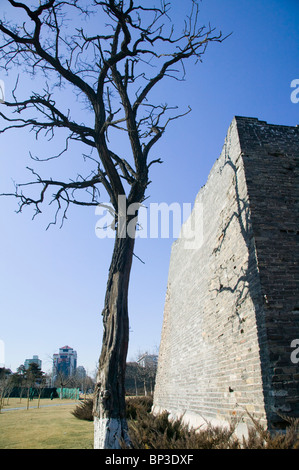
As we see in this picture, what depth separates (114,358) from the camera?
13.0ft

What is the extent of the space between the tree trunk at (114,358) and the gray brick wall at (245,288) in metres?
1.82

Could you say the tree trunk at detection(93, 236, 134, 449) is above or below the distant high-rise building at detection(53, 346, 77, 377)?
above

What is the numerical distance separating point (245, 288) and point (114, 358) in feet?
7.71

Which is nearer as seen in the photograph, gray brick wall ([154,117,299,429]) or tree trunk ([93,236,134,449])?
tree trunk ([93,236,134,449])

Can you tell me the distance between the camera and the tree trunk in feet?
11.7

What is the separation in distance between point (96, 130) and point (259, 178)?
3.16 m

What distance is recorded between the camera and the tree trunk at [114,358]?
11.7 feet

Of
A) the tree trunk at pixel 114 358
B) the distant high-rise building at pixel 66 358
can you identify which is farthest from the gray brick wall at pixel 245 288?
the distant high-rise building at pixel 66 358

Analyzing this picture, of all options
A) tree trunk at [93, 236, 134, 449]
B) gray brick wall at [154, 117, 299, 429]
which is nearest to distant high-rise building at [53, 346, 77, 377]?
gray brick wall at [154, 117, 299, 429]

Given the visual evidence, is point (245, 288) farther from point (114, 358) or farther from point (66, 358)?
point (66, 358)

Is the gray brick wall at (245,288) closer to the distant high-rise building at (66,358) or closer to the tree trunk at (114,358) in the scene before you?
the tree trunk at (114,358)

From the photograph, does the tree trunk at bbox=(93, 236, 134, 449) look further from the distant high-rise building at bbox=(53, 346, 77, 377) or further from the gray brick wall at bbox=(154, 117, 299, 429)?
the distant high-rise building at bbox=(53, 346, 77, 377)

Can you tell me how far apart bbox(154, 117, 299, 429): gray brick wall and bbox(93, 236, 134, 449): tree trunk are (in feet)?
5.98
